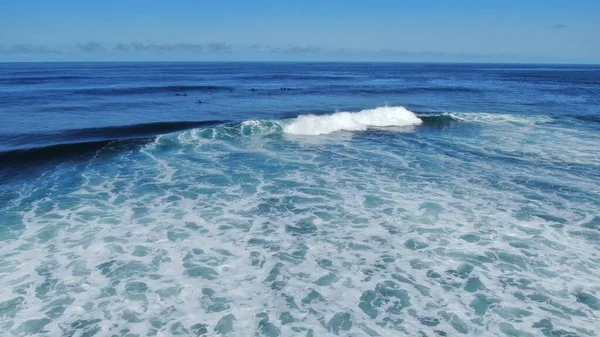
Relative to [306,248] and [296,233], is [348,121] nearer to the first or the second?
[296,233]

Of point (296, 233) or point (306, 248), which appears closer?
point (306, 248)

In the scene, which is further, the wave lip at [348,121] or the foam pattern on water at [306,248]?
the wave lip at [348,121]

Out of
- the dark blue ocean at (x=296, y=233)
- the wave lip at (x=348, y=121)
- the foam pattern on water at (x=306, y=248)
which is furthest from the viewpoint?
the wave lip at (x=348, y=121)

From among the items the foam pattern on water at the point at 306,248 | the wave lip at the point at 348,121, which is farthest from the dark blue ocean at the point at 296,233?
the wave lip at the point at 348,121

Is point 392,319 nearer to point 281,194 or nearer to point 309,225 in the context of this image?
point 309,225

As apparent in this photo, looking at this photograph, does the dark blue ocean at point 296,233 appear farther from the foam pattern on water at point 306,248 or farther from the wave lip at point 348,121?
the wave lip at point 348,121

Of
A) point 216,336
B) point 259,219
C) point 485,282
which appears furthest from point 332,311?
point 259,219

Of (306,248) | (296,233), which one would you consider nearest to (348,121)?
(296,233)

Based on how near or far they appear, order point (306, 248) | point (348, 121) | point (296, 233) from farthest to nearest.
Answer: point (348, 121), point (296, 233), point (306, 248)
